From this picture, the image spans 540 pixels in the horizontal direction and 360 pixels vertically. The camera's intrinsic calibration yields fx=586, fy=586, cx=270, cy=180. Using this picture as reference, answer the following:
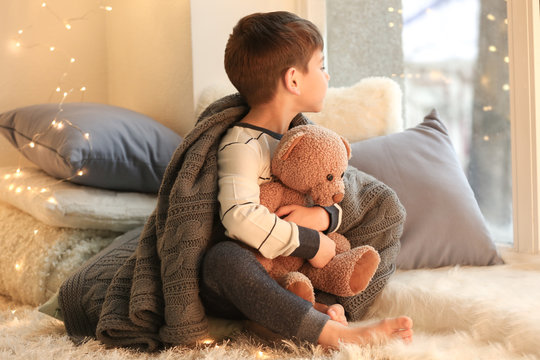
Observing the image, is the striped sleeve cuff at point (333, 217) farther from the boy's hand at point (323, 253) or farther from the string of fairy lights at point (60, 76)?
the string of fairy lights at point (60, 76)

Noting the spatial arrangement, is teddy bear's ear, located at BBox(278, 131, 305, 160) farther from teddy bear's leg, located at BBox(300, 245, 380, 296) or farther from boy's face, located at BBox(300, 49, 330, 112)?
teddy bear's leg, located at BBox(300, 245, 380, 296)

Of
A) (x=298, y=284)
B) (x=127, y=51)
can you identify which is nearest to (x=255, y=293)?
(x=298, y=284)

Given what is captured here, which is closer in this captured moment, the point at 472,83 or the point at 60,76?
the point at 472,83

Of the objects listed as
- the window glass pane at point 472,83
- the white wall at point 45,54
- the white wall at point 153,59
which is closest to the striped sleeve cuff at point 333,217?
the window glass pane at point 472,83

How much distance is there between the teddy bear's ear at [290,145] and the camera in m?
1.24

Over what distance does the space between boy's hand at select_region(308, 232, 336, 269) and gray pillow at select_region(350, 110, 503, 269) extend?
1.00 ft

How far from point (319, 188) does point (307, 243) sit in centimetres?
12

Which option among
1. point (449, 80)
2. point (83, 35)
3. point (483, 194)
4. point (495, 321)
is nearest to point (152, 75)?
point (83, 35)

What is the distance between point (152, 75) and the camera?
7.91ft

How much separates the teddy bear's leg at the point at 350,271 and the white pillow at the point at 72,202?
765 mm

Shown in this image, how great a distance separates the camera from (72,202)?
1.72 m

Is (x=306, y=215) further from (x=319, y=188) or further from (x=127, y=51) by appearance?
(x=127, y=51)

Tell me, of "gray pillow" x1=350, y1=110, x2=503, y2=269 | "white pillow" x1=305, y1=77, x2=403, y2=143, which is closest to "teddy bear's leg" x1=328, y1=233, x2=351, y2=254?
"gray pillow" x1=350, y1=110, x2=503, y2=269

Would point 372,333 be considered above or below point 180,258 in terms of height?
below
